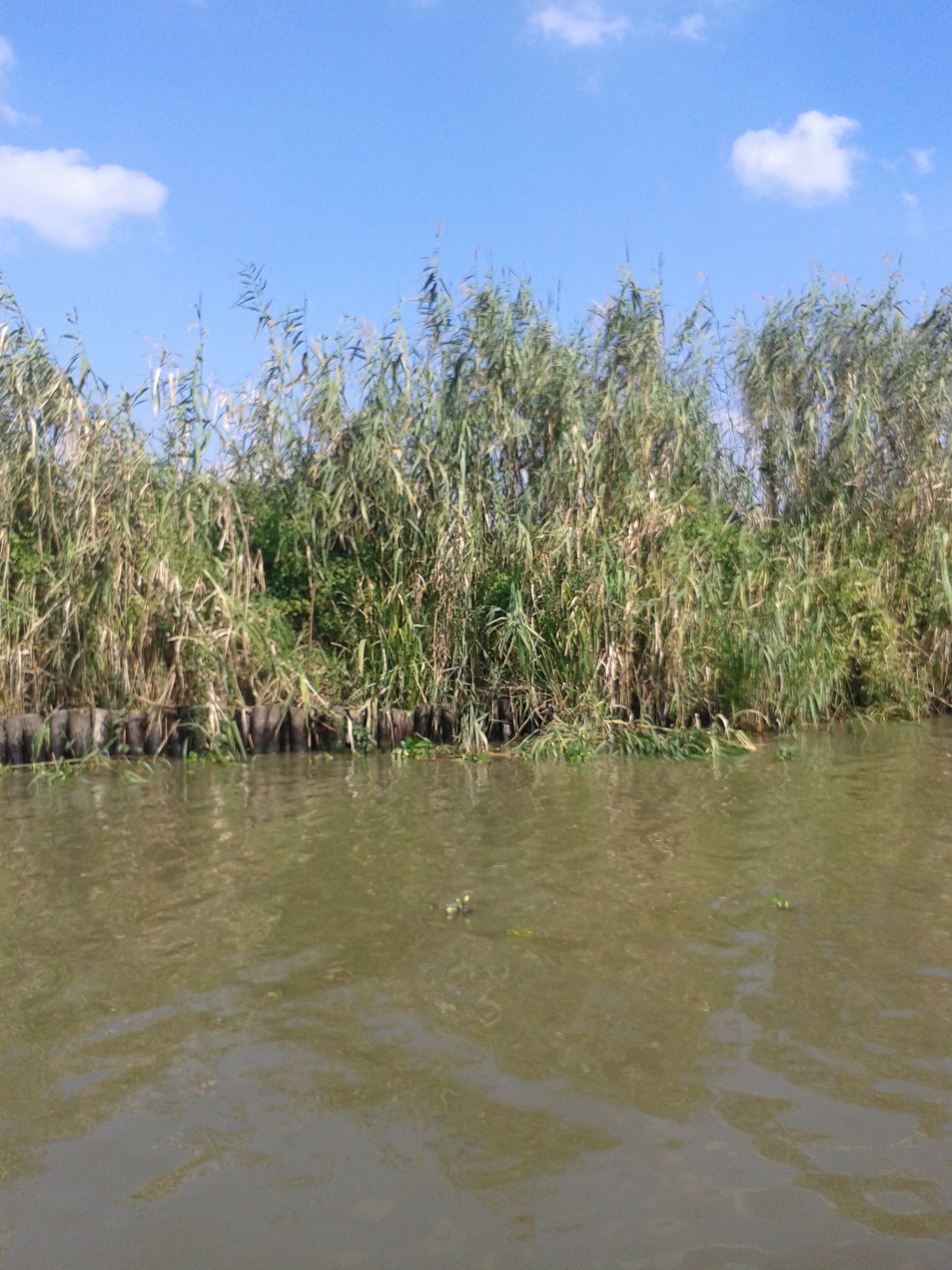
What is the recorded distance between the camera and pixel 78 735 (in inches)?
306

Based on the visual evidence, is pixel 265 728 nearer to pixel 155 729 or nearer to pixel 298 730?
pixel 298 730

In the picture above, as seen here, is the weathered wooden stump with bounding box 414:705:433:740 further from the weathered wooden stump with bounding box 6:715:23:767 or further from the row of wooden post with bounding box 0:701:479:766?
the weathered wooden stump with bounding box 6:715:23:767

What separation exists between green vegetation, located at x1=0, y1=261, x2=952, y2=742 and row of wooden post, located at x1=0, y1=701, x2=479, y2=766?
0.66 feet

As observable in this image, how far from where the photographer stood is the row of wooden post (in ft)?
25.3

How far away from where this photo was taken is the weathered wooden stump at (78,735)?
25.5 ft

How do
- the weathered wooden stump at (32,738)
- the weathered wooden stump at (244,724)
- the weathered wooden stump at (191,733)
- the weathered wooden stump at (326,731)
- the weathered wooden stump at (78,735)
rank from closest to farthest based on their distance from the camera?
the weathered wooden stump at (32,738) < the weathered wooden stump at (78,735) < the weathered wooden stump at (191,733) < the weathered wooden stump at (244,724) < the weathered wooden stump at (326,731)

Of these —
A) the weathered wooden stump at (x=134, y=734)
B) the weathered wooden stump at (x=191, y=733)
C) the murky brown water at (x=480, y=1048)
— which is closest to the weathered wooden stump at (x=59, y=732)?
the weathered wooden stump at (x=134, y=734)

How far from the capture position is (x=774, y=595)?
902cm

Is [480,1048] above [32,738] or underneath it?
underneath

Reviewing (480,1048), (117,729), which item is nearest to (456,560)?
(117,729)

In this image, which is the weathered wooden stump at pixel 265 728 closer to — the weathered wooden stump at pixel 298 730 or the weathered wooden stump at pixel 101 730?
the weathered wooden stump at pixel 298 730

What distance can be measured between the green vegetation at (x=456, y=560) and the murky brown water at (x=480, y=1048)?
2.98 meters

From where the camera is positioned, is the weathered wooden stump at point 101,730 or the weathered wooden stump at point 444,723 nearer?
the weathered wooden stump at point 101,730

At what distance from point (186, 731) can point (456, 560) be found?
96.8 inches
